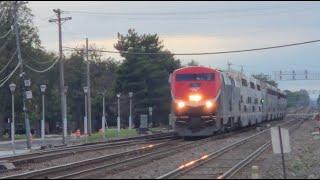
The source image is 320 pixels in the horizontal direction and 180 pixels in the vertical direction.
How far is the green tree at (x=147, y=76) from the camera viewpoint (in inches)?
3263

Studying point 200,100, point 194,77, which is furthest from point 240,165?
point 194,77

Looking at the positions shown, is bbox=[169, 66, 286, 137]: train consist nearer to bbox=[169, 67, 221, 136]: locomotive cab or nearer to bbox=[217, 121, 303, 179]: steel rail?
bbox=[169, 67, 221, 136]: locomotive cab

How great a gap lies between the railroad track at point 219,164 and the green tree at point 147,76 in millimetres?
48072

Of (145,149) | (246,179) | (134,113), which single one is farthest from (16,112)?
(246,179)

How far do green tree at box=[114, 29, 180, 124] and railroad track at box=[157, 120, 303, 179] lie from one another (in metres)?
48.1

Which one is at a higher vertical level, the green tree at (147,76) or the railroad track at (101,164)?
the green tree at (147,76)

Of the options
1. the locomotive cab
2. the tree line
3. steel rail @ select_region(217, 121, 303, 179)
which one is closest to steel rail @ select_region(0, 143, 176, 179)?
steel rail @ select_region(217, 121, 303, 179)

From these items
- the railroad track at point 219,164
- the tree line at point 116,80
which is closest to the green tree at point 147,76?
the tree line at point 116,80

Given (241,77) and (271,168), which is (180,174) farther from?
(241,77)

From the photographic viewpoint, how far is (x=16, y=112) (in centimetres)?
8244

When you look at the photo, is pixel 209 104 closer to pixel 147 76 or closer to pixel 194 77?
pixel 194 77

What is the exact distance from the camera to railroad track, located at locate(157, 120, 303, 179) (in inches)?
795

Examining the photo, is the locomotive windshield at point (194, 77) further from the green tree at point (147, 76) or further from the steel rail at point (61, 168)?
the green tree at point (147, 76)

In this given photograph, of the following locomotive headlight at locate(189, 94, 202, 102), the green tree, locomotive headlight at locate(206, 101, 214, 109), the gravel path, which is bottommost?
the gravel path
